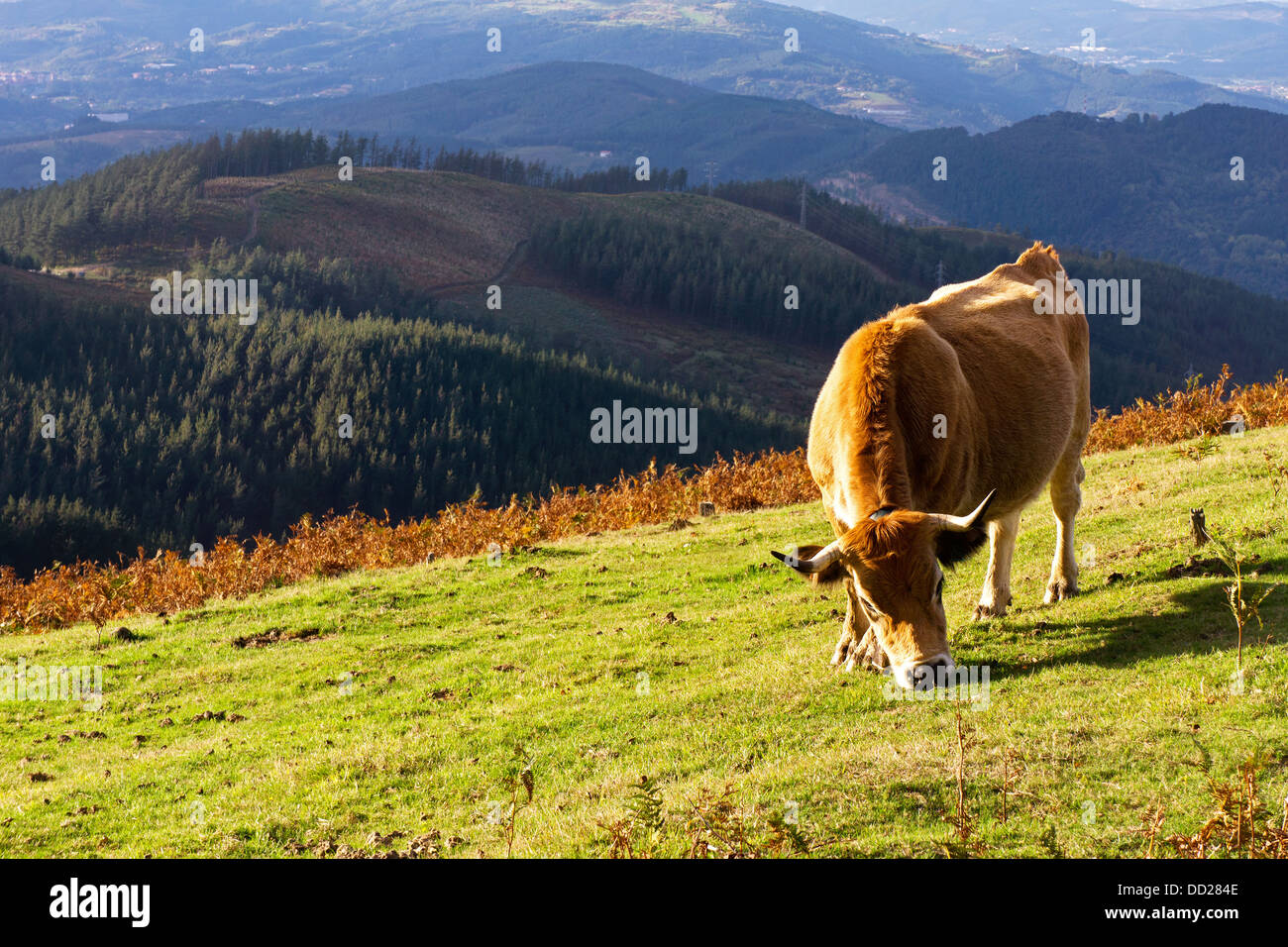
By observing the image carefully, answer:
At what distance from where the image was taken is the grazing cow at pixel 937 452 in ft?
25.7

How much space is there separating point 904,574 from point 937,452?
1769 millimetres

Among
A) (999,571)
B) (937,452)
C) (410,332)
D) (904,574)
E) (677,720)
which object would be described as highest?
(937,452)

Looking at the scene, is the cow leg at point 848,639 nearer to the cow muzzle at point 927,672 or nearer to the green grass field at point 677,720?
the green grass field at point 677,720

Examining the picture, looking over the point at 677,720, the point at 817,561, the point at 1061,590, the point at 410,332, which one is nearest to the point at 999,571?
the point at 1061,590

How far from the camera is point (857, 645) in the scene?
10148mm

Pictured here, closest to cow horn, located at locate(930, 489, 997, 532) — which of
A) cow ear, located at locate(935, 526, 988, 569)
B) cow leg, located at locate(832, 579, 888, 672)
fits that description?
cow ear, located at locate(935, 526, 988, 569)

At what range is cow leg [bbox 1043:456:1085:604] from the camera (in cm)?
1184

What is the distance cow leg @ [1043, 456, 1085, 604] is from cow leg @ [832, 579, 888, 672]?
278 centimetres

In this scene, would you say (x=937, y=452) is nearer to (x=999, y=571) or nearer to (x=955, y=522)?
(x=955, y=522)

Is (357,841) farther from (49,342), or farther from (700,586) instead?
(49,342)

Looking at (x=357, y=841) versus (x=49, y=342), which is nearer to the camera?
(x=357, y=841)

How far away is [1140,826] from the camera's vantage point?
6.30 m
